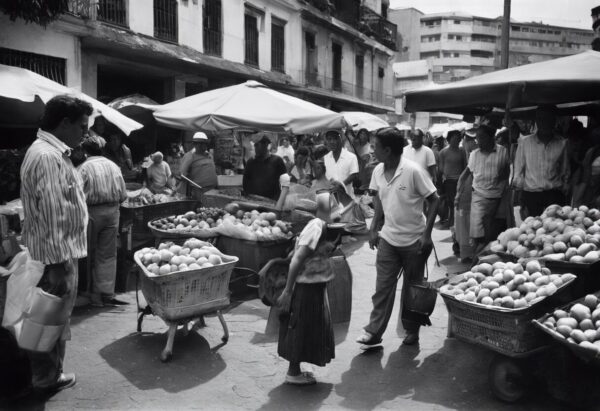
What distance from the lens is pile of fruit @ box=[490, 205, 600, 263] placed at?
4656 millimetres

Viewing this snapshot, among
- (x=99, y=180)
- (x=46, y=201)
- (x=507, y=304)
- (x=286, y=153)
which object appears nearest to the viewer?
(x=46, y=201)

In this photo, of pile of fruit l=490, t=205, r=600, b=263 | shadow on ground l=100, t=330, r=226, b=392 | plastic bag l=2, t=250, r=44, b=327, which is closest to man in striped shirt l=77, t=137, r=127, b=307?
shadow on ground l=100, t=330, r=226, b=392

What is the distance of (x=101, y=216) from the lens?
6.07 metres

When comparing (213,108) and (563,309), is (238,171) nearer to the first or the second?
(213,108)

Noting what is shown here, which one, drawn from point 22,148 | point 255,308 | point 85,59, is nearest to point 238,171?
point 85,59

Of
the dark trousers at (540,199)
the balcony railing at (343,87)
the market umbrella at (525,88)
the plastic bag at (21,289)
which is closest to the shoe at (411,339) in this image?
the market umbrella at (525,88)

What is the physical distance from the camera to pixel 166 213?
25.8 ft

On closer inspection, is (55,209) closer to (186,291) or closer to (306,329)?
(186,291)

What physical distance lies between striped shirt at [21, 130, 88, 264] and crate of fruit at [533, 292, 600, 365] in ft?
10.6

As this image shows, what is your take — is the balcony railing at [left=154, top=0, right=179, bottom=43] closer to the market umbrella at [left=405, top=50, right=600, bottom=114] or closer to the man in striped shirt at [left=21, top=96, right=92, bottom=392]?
the market umbrella at [left=405, top=50, right=600, bottom=114]

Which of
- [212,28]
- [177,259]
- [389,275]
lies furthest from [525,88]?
[212,28]

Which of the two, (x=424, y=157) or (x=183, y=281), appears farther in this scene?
(x=424, y=157)

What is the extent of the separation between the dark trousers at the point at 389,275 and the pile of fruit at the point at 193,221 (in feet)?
8.55

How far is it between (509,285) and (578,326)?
2.00ft
